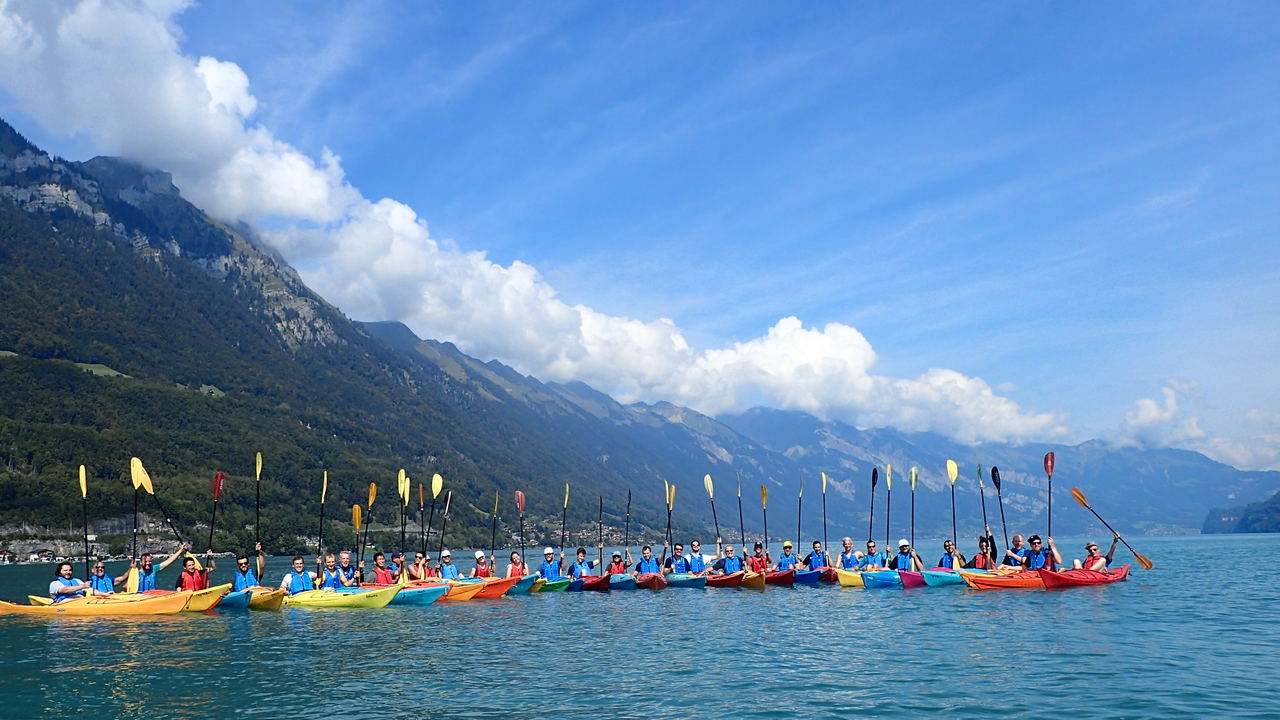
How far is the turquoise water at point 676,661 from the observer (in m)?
17.4

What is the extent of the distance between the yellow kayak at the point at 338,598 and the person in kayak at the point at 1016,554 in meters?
28.6

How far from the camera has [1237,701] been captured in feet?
55.7

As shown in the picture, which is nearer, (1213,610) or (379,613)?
(1213,610)

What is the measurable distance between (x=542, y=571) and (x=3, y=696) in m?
28.1

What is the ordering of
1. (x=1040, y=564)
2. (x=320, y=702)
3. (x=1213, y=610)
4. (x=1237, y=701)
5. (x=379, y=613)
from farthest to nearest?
(x=1040, y=564) → (x=379, y=613) → (x=1213, y=610) → (x=320, y=702) → (x=1237, y=701)

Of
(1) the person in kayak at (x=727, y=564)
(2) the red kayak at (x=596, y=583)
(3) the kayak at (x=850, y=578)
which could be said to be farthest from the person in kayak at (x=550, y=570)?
(3) the kayak at (x=850, y=578)

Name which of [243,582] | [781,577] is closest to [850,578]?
[781,577]

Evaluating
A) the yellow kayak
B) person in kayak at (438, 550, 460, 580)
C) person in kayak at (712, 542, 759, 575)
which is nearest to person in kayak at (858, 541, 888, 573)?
person in kayak at (712, 542, 759, 575)

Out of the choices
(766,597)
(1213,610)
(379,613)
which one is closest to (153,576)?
(379,613)

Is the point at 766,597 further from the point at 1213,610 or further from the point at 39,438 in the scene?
the point at 39,438

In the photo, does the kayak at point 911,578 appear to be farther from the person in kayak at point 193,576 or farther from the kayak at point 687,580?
the person in kayak at point 193,576

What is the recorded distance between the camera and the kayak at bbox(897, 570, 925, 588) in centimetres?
4203

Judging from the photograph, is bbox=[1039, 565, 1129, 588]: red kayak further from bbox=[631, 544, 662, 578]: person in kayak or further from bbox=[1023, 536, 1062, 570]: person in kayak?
bbox=[631, 544, 662, 578]: person in kayak

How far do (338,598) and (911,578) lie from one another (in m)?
27.1
